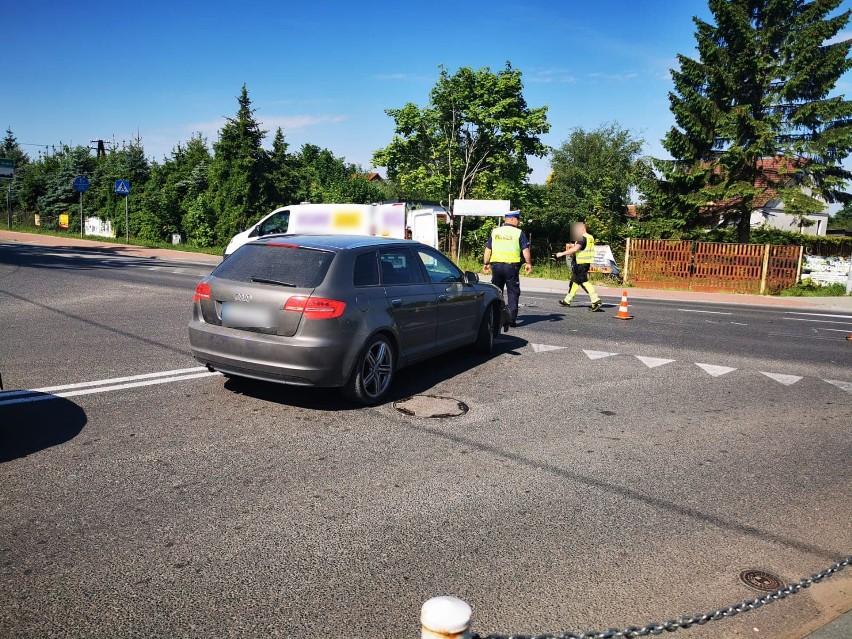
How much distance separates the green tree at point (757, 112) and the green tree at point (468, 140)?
23.1ft

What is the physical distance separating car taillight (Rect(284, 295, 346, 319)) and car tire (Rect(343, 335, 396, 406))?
1.64 ft

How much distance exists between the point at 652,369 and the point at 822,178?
2407cm

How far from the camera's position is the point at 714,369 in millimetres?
8516

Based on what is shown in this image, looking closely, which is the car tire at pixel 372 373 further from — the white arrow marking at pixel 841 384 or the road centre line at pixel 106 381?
the white arrow marking at pixel 841 384

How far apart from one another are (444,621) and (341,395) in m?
4.59

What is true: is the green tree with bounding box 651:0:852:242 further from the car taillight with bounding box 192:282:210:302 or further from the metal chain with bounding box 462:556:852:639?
the metal chain with bounding box 462:556:852:639

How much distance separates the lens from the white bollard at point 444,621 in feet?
6.65

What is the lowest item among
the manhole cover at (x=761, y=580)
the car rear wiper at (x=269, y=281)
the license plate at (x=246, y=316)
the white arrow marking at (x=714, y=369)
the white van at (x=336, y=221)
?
the manhole cover at (x=761, y=580)

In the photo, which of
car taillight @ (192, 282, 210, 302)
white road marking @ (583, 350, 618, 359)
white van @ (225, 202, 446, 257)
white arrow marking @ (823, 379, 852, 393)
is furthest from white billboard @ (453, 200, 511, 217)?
car taillight @ (192, 282, 210, 302)

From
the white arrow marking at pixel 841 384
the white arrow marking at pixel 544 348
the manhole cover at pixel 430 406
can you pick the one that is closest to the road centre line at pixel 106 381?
the manhole cover at pixel 430 406

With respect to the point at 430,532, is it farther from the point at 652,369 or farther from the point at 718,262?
the point at 718,262

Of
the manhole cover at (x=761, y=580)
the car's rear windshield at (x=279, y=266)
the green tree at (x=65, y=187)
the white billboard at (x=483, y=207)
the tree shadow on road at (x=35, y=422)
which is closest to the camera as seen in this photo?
the manhole cover at (x=761, y=580)

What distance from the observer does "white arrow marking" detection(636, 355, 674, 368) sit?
8648 mm

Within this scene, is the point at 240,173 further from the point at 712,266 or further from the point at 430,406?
the point at 430,406
